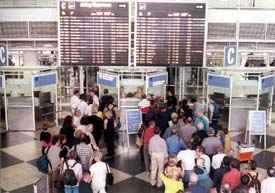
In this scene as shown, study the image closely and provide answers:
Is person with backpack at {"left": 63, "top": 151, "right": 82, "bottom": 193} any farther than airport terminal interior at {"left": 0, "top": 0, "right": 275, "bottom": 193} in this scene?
No

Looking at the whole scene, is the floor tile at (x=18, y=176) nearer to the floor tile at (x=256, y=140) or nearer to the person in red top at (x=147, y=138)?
the person in red top at (x=147, y=138)

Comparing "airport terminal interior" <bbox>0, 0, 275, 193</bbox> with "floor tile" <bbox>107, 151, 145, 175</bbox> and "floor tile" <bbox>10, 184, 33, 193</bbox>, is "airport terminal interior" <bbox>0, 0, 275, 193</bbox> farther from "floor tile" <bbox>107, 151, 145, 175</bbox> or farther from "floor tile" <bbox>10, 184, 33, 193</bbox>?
"floor tile" <bbox>10, 184, 33, 193</bbox>

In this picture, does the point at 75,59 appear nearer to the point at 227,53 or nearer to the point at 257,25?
the point at 227,53

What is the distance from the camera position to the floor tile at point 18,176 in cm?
867

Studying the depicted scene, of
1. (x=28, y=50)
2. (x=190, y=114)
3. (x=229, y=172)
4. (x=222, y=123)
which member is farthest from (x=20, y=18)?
(x=229, y=172)

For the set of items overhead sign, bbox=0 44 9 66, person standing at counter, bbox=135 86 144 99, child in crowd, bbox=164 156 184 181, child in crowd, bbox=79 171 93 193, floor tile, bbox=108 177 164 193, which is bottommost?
floor tile, bbox=108 177 164 193

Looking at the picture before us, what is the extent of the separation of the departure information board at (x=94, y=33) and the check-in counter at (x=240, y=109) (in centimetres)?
335

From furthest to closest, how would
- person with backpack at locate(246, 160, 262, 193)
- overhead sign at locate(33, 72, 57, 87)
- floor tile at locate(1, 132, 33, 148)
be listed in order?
overhead sign at locate(33, 72, 57, 87) < floor tile at locate(1, 132, 33, 148) < person with backpack at locate(246, 160, 262, 193)

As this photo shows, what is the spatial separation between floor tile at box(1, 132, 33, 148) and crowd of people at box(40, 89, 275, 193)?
208cm

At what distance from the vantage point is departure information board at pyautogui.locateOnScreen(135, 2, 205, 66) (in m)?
11.5

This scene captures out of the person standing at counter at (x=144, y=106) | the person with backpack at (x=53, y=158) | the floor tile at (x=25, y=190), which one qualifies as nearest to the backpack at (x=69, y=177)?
the person with backpack at (x=53, y=158)

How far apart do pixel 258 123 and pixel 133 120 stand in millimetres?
3064

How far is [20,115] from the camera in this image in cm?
1214

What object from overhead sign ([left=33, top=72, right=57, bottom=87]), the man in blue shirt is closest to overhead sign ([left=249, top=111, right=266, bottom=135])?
the man in blue shirt
